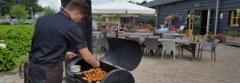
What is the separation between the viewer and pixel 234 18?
17.1 meters

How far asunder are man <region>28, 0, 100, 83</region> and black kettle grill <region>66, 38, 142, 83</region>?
429 mm

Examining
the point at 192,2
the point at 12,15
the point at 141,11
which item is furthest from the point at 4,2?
the point at 141,11

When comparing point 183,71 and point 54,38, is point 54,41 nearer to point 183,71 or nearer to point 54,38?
point 54,38

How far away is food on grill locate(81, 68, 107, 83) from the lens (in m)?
3.89

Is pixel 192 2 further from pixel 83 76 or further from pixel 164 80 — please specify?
pixel 83 76

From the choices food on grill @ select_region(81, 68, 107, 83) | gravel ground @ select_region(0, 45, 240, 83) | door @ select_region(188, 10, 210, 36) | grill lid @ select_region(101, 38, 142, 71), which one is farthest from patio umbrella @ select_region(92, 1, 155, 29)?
food on grill @ select_region(81, 68, 107, 83)

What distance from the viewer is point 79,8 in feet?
10.9

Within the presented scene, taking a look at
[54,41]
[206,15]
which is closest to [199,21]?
[206,15]

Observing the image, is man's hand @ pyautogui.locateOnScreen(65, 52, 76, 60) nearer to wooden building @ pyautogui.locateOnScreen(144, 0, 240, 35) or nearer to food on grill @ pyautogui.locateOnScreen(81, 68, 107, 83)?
food on grill @ pyautogui.locateOnScreen(81, 68, 107, 83)

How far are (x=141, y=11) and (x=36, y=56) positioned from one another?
9.22m

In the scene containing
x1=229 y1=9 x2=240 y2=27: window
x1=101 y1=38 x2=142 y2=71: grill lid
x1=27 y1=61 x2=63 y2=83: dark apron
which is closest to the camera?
x1=27 y1=61 x2=63 y2=83: dark apron

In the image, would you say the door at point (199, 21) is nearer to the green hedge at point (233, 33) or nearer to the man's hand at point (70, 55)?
the green hedge at point (233, 33)

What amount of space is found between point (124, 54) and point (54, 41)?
A: 1.48 metres

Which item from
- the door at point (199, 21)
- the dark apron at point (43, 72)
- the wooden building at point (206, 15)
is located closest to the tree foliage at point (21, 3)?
the wooden building at point (206, 15)
